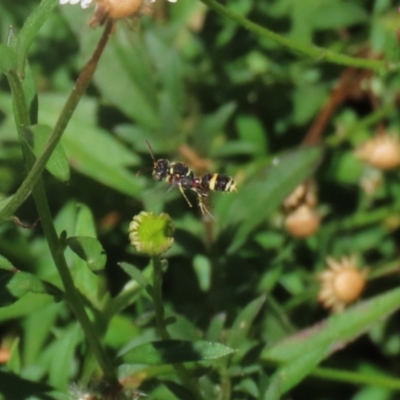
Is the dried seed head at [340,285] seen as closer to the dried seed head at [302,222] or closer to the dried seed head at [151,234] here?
the dried seed head at [302,222]

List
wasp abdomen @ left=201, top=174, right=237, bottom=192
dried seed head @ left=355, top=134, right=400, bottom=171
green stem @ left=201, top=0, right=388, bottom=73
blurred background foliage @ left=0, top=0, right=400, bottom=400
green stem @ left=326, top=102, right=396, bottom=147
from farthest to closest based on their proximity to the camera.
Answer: green stem @ left=326, top=102, right=396, bottom=147 < dried seed head @ left=355, top=134, right=400, bottom=171 < blurred background foliage @ left=0, top=0, right=400, bottom=400 < wasp abdomen @ left=201, top=174, right=237, bottom=192 < green stem @ left=201, top=0, right=388, bottom=73

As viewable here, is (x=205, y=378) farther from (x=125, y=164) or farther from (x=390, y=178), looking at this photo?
(x=390, y=178)

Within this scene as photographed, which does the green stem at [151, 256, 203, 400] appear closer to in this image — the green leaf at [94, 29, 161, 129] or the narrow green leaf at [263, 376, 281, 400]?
the narrow green leaf at [263, 376, 281, 400]

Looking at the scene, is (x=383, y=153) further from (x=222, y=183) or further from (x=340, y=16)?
(x=222, y=183)

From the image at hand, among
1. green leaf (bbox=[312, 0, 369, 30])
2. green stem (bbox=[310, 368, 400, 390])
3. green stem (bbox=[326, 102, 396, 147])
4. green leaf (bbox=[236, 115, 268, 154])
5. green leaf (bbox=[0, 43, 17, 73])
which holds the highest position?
green leaf (bbox=[0, 43, 17, 73])

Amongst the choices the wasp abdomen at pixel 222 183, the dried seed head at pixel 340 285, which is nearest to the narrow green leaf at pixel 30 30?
the wasp abdomen at pixel 222 183

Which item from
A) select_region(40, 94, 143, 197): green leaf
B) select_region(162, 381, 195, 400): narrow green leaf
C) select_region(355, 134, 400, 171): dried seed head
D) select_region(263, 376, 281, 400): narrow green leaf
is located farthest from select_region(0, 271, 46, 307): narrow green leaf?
select_region(355, 134, 400, 171): dried seed head

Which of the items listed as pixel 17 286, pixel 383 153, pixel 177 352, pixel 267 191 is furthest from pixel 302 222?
pixel 17 286
